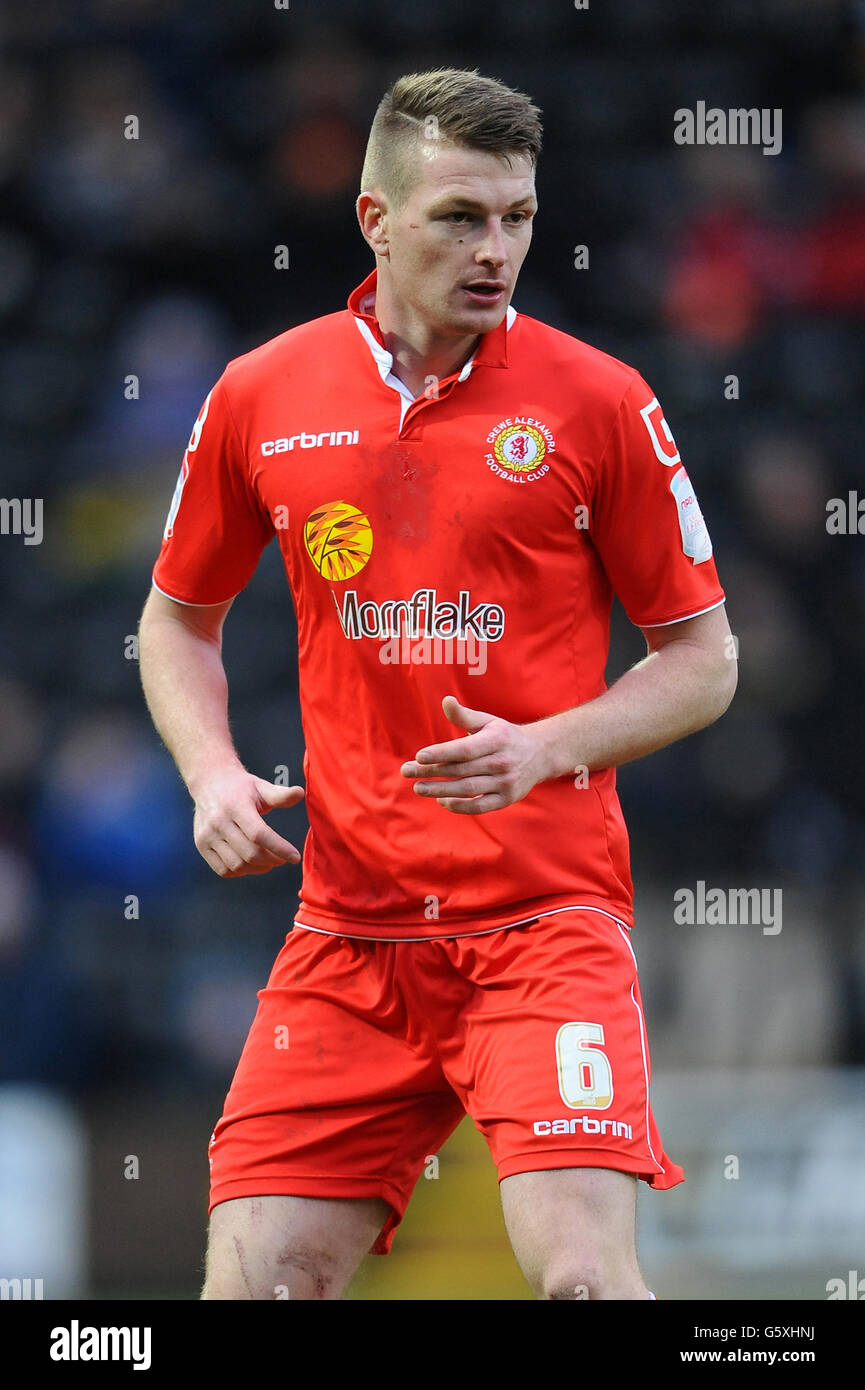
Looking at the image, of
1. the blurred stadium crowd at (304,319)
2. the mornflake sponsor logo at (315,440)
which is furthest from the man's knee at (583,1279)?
the blurred stadium crowd at (304,319)

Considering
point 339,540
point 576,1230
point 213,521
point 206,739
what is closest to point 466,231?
point 339,540

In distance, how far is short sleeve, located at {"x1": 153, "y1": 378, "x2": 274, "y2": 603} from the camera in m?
2.96

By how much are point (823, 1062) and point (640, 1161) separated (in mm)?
2968

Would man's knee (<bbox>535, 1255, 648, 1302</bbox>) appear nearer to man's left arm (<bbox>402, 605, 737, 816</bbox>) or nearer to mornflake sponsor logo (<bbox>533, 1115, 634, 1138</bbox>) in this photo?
mornflake sponsor logo (<bbox>533, 1115, 634, 1138</bbox>)

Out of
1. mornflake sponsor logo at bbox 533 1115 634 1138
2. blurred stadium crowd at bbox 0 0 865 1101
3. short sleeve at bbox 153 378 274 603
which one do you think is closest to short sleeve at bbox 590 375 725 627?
short sleeve at bbox 153 378 274 603

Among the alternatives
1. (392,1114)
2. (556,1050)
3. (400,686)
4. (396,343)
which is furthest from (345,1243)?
(396,343)

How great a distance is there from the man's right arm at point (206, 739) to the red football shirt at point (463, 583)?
170 millimetres

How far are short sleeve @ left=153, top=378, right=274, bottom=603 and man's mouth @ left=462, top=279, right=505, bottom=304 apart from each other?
1.56 feet

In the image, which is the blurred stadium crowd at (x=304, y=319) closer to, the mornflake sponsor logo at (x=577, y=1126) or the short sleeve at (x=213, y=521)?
the short sleeve at (x=213, y=521)

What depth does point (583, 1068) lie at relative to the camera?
252cm

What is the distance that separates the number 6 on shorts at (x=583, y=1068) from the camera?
2.50 m

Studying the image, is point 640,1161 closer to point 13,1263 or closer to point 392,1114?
point 392,1114

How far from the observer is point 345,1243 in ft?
8.76

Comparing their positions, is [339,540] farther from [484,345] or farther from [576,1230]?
[576,1230]
